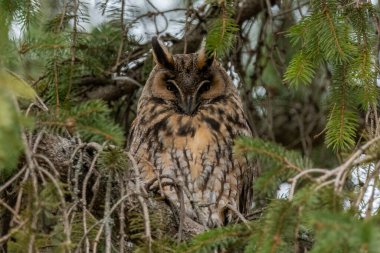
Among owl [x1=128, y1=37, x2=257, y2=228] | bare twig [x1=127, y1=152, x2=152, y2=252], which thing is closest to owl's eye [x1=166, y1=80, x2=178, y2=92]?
owl [x1=128, y1=37, x2=257, y2=228]

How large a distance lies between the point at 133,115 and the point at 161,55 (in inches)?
26.6

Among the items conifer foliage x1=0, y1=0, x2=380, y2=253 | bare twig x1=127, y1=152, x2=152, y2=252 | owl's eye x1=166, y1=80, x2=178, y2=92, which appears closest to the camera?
conifer foliage x1=0, y1=0, x2=380, y2=253

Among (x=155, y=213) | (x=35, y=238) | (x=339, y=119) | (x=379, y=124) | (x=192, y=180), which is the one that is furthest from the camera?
(x=192, y=180)

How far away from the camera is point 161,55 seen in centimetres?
318

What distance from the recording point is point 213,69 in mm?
3297

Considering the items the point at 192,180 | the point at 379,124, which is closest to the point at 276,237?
the point at 379,124

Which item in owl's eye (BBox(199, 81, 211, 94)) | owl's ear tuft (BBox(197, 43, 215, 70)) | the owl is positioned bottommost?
the owl

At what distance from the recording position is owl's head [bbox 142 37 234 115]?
126 inches

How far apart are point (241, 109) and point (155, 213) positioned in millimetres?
1464

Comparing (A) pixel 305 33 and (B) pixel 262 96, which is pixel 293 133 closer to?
(B) pixel 262 96

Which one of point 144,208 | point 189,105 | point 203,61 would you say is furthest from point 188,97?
point 144,208

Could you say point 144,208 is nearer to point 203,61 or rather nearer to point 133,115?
point 203,61

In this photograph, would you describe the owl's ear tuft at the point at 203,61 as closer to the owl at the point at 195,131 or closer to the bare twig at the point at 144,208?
the owl at the point at 195,131

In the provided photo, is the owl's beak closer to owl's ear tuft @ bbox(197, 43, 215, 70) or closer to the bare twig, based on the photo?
owl's ear tuft @ bbox(197, 43, 215, 70)
